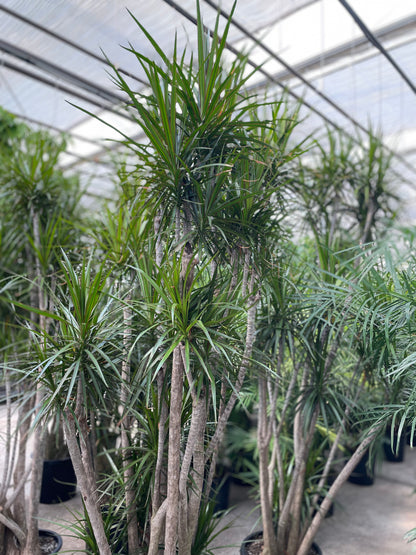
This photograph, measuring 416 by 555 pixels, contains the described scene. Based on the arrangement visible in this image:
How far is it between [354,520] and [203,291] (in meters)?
2.69

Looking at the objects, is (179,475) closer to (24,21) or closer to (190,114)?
(190,114)

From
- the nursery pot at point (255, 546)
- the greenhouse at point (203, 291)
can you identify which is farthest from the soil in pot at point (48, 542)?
the nursery pot at point (255, 546)

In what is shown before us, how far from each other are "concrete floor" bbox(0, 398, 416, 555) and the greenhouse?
0.02 meters

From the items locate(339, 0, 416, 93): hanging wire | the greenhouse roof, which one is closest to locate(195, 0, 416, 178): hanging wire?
the greenhouse roof

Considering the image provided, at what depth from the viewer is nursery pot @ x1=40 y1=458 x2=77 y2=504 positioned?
3.27 meters

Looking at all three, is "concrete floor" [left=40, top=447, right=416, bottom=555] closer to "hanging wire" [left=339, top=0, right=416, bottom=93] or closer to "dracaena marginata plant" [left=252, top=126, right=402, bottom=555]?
"dracaena marginata plant" [left=252, top=126, right=402, bottom=555]

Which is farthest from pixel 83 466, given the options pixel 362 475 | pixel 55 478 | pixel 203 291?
pixel 362 475

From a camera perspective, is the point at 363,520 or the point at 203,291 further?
the point at 363,520

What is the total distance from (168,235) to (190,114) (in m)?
0.49

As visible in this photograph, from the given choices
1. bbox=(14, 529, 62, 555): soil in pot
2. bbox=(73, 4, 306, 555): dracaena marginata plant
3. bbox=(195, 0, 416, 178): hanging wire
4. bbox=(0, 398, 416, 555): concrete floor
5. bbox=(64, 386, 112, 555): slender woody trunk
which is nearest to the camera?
bbox=(73, 4, 306, 555): dracaena marginata plant

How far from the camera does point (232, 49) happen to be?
12.6 ft

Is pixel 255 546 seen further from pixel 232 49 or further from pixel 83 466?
pixel 232 49

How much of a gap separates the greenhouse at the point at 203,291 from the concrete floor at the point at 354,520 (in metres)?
0.02

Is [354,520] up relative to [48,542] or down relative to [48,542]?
down
